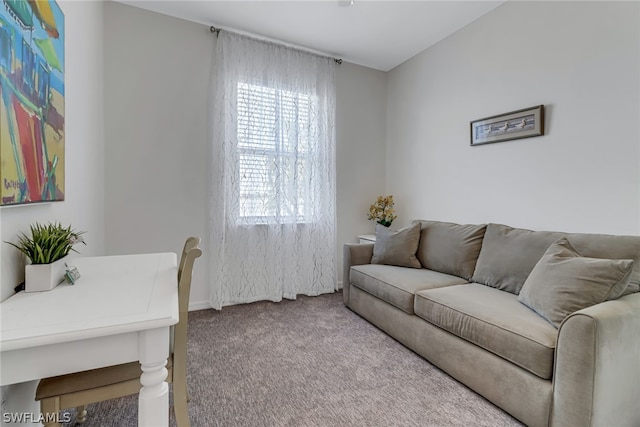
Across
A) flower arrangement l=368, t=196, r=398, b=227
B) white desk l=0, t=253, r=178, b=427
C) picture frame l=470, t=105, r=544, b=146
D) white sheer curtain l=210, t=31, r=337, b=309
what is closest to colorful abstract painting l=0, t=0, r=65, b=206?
white desk l=0, t=253, r=178, b=427

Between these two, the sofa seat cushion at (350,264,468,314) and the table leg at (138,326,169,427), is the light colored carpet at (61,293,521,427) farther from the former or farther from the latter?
the table leg at (138,326,169,427)

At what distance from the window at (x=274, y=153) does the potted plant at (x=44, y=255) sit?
178 cm

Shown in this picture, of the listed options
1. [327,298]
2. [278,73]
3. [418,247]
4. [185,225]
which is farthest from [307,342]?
[278,73]

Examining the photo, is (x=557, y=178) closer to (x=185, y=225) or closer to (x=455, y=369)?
(x=455, y=369)

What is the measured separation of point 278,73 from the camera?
3090mm

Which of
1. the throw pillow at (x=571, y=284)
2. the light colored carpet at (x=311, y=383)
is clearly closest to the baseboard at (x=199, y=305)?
the light colored carpet at (x=311, y=383)

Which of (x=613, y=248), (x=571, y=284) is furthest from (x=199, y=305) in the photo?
(x=613, y=248)

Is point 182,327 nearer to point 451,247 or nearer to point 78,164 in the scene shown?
point 78,164

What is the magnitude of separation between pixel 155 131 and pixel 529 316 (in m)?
3.12

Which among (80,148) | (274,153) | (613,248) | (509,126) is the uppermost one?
(509,126)

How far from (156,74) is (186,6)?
0.64 meters

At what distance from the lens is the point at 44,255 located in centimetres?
114

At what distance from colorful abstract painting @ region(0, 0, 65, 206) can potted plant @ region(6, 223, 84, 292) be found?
0.15 metres

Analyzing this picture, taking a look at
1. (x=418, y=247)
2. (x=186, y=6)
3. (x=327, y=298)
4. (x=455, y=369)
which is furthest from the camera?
(x=327, y=298)
